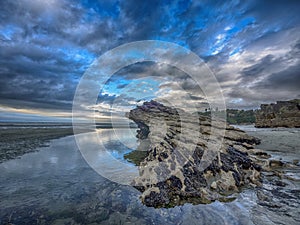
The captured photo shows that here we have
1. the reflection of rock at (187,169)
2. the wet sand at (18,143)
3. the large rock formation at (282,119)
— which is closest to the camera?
the reflection of rock at (187,169)

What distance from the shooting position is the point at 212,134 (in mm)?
11930

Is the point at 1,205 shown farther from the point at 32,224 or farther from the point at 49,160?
the point at 49,160

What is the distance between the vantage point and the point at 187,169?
731 centimetres

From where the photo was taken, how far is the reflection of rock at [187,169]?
6.41m

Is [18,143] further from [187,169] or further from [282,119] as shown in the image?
[282,119]

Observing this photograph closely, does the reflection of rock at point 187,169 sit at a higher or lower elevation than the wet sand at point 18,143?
higher

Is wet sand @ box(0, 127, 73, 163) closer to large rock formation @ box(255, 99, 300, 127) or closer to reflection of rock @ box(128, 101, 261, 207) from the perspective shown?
reflection of rock @ box(128, 101, 261, 207)

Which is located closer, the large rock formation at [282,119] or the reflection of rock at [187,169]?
the reflection of rock at [187,169]

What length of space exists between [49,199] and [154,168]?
16.0 ft

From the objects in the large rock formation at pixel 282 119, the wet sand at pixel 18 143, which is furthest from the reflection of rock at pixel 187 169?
the large rock formation at pixel 282 119

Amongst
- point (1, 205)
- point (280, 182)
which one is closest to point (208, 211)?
point (280, 182)

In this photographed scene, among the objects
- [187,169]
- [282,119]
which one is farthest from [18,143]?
[282,119]

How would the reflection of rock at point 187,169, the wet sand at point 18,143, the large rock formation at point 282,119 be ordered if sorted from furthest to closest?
1. the large rock formation at point 282,119
2. the wet sand at point 18,143
3. the reflection of rock at point 187,169

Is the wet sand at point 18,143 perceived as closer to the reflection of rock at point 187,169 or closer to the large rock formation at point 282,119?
the reflection of rock at point 187,169
